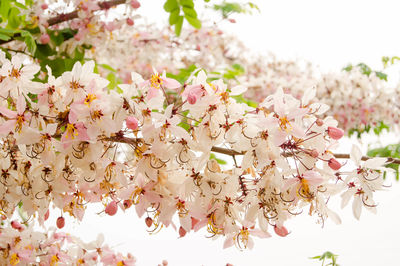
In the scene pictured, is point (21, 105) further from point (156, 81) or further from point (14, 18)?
point (14, 18)

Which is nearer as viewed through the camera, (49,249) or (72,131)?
(72,131)

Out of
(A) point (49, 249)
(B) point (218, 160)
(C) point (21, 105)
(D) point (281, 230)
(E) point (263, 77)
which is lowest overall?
(E) point (263, 77)

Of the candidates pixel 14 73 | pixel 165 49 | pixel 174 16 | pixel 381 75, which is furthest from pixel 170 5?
pixel 381 75

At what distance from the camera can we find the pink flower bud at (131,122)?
2.14ft

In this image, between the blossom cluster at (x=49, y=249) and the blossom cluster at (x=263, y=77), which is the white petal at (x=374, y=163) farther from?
the blossom cluster at (x=263, y=77)

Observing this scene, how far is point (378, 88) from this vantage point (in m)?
2.52

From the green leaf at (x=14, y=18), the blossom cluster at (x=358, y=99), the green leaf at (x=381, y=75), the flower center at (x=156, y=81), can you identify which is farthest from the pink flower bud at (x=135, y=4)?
the green leaf at (x=381, y=75)

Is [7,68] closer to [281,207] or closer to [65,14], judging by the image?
[281,207]

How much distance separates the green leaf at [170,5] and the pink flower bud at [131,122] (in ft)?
2.40

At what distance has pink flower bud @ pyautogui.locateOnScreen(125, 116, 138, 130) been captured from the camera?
651 mm

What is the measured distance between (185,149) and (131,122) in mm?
92

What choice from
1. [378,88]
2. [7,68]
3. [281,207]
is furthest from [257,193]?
[378,88]

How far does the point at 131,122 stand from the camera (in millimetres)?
651

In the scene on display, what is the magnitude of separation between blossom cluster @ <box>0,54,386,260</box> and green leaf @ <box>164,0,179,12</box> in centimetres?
63
